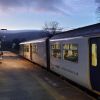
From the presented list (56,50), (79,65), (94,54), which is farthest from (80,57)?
(56,50)

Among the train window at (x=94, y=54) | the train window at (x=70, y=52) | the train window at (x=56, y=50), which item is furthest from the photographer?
the train window at (x=56, y=50)

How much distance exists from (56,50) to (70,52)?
4764 millimetres

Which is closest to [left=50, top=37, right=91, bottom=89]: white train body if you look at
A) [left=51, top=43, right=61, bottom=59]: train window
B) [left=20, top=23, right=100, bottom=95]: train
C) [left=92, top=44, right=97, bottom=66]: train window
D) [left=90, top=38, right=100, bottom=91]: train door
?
[left=20, top=23, right=100, bottom=95]: train

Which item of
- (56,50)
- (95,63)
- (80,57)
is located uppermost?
(56,50)

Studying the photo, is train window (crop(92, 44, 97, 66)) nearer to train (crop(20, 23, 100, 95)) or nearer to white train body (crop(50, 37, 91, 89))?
train (crop(20, 23, 100, 95))

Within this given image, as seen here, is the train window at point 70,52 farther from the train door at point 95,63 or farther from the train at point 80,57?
the train door at point 95,63

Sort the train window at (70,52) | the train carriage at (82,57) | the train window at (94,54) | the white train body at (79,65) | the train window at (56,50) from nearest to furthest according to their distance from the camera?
the train window at (94,54), the train carriage at (82,57), the white train body at (79,65), the train window at (70,52), the train window at (56,50)

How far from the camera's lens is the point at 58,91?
17422mm

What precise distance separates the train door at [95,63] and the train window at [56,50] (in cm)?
813

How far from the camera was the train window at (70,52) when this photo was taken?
18.4 meters

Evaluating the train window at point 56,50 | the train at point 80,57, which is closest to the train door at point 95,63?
the train at point 80,57

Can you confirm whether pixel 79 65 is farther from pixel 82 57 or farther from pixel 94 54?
pixel 94 54

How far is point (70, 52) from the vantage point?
19.8 m

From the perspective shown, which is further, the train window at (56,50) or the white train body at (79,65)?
the train window at (56,50)
